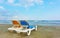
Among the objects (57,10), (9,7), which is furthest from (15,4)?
(57,10)

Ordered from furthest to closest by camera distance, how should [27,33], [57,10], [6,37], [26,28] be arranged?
[57,10], [26,28], [27,33], [6,37]

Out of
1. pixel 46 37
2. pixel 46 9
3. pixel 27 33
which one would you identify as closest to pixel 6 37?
pixel 27 33

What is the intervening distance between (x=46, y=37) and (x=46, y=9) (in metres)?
1.58

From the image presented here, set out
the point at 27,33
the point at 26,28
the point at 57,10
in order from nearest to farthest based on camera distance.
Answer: the point at 27,33
the point at 26,28
the point at 57,10

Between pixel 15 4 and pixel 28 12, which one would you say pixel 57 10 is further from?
pixel 15 4

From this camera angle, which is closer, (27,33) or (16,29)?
(27,33)

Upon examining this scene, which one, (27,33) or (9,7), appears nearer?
(27,33)

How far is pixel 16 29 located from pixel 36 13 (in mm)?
1108

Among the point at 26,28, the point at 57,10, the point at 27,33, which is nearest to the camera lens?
the point at 27,33

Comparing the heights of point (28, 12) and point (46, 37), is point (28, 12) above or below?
above

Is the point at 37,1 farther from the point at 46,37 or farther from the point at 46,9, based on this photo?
the point at 46,37

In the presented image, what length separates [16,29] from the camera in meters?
3.38

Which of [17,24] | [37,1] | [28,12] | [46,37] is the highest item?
[37,1]

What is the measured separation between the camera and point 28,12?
423cm
